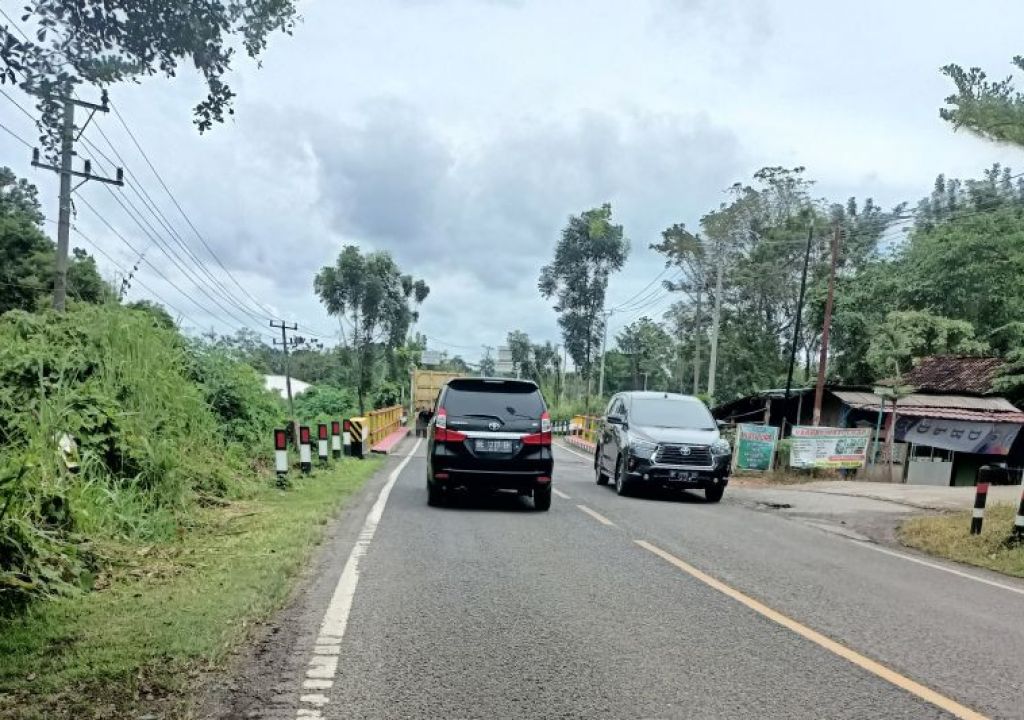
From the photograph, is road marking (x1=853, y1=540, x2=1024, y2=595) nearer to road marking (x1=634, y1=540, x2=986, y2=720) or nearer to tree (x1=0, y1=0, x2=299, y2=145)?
road marking (x1=634, y1=540, x2=986, y2=720)

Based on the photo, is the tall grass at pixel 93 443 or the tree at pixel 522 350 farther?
the tree at pixel 522 350

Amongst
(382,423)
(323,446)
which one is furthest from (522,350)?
(323,446)

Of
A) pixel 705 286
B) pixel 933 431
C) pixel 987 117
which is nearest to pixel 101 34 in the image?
pixel 987 117

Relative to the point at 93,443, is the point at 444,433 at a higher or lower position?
higher

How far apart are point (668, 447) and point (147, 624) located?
1008 cm

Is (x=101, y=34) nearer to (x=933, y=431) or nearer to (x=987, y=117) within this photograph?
(x=987, y=117)

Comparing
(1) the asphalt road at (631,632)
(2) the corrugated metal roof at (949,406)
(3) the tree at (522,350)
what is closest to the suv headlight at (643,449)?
(1) the asphalt road at (631,632)

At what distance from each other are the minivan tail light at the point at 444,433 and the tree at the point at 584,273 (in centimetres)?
4610

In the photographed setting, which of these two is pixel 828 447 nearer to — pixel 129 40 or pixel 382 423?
pixel 382 423

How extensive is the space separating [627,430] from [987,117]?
819cm

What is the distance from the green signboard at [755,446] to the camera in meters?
23.1

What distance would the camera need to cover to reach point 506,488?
11.4m

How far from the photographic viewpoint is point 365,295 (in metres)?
48.6

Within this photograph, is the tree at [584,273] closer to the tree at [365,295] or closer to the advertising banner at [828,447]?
the tree at [365,295]
